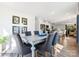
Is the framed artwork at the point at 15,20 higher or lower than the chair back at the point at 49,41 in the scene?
higher

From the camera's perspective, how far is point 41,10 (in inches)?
79.7

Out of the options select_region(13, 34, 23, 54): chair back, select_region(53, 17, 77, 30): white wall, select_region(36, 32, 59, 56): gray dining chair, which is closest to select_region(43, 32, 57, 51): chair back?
select_region(36, 32, 59, 56): gray dining chair

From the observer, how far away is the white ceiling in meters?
2.02

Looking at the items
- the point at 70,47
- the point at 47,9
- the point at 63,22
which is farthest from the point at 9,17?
the point at 70,47

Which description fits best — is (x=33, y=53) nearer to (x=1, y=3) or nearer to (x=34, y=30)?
(x=34, y=30)

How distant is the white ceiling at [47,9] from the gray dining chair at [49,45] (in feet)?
0.78

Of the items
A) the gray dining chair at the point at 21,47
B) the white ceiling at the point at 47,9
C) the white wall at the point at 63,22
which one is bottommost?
the gray dining chair at the point at 21,47

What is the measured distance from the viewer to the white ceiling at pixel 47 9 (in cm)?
202

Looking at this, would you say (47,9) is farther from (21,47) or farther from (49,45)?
(21,47)

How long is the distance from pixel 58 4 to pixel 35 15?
1.30 ft

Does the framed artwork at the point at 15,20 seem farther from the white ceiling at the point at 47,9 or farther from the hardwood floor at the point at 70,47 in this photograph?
the hardwood floor at the point at 70,47

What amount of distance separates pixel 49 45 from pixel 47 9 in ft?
1.85

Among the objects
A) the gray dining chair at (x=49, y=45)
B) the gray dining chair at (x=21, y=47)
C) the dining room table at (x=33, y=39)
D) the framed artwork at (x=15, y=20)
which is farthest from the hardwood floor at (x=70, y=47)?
the framed artwork at (x=15, y=20)

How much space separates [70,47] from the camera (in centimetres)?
197
